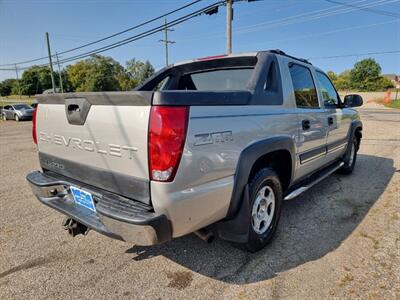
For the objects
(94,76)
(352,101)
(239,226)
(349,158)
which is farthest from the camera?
(94,76)

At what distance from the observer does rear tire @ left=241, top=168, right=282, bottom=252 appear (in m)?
2.59

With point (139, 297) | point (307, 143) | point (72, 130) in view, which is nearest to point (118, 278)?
point (139, 297)

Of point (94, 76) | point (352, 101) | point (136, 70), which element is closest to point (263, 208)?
point (352, 101)

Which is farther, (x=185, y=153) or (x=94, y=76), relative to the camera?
(x=94, y=76)

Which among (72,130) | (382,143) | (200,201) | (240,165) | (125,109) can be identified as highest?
(125,109)

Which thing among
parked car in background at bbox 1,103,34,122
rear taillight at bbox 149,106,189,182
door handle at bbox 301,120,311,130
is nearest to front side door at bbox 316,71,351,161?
door handle at bbox 301,120,311,130

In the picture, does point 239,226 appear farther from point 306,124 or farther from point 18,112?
point 18,112

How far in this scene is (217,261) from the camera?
2.70 meters

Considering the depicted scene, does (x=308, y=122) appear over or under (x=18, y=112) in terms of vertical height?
over

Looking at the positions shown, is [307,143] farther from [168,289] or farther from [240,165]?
[168,289]

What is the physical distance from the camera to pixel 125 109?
1976 millimetres

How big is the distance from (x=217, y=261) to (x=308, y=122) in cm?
196

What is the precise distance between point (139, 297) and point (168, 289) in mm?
243

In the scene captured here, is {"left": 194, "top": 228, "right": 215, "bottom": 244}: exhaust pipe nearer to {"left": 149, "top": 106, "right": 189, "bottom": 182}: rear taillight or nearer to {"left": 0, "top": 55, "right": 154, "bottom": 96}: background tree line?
{"left": 149, "top": 106, "right": 189, "bottom": 182}: rear taillight
